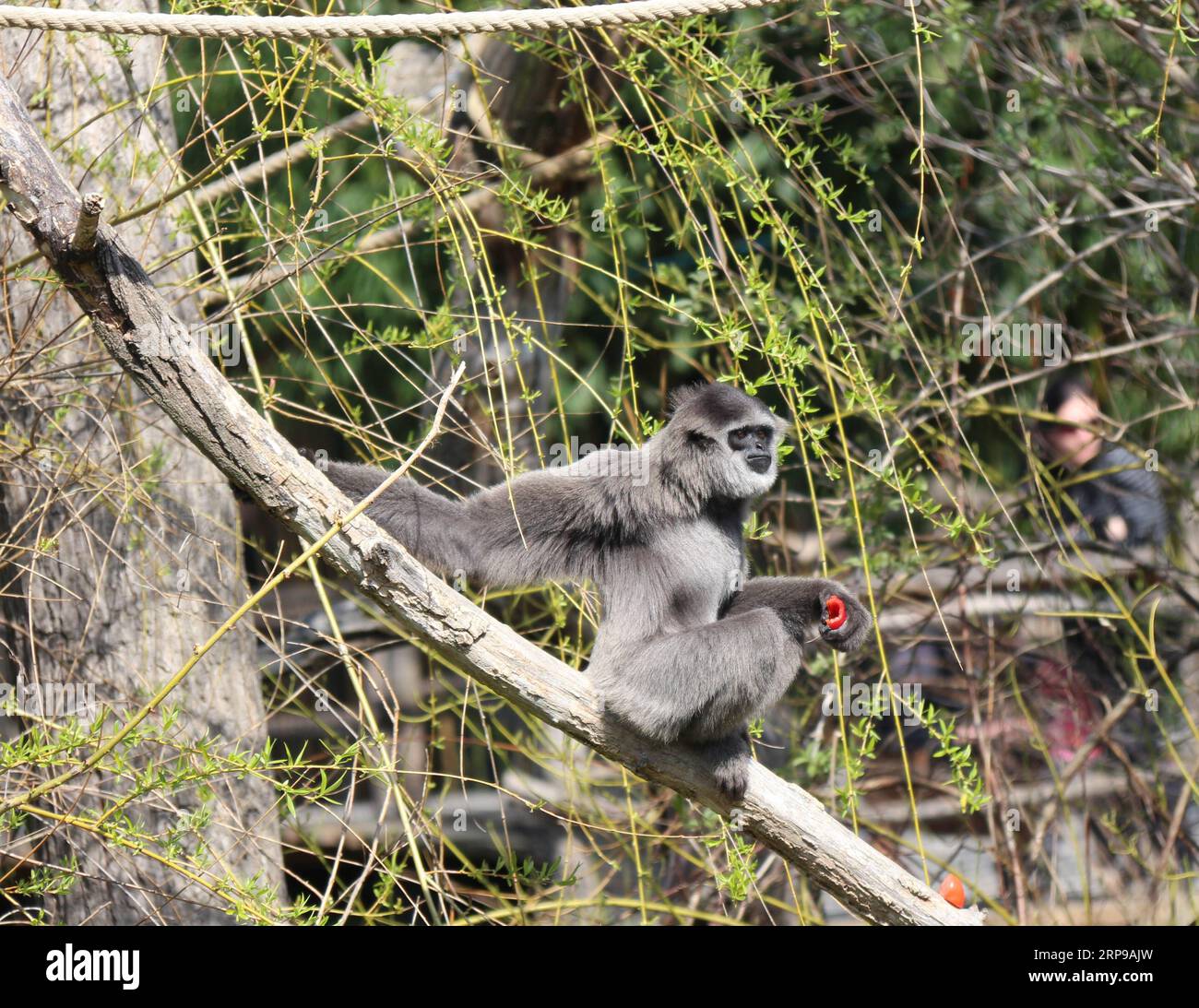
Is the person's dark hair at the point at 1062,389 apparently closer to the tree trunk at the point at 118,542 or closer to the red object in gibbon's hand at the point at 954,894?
the red object in gibbon's hand at the point at 954,894

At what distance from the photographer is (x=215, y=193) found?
16.6 ft

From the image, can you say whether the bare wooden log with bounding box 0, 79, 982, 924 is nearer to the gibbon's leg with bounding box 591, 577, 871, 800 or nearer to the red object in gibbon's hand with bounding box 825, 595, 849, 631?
the gibbon's leg with bounding box 591, 577, 871, 800

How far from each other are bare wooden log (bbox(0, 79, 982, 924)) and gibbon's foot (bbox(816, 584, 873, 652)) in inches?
21.7

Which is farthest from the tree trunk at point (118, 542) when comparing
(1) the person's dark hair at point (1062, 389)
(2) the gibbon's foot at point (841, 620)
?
(1) the person's dark hair at point (1062, 389)

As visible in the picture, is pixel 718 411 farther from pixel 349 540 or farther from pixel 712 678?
pixel 349 540

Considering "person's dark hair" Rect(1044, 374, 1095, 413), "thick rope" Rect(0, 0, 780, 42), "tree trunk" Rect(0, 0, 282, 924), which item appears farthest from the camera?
"person's dark hair" Rect(1044, 374, 1095, 413)

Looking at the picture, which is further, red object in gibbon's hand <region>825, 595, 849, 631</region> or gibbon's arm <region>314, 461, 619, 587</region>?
red object in gibbon's hand <region>825, 595, 849, 631</region>

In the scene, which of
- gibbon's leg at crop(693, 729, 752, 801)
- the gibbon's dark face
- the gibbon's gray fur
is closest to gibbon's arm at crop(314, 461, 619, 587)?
the gibbon's gray fur

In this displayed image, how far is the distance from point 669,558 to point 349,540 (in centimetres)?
125

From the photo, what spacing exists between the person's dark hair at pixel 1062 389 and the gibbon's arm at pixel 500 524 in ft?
12.5

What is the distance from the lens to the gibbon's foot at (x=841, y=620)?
4.00 meters

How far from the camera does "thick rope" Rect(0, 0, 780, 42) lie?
10.5 feet

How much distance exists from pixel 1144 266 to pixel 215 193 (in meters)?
4.83
